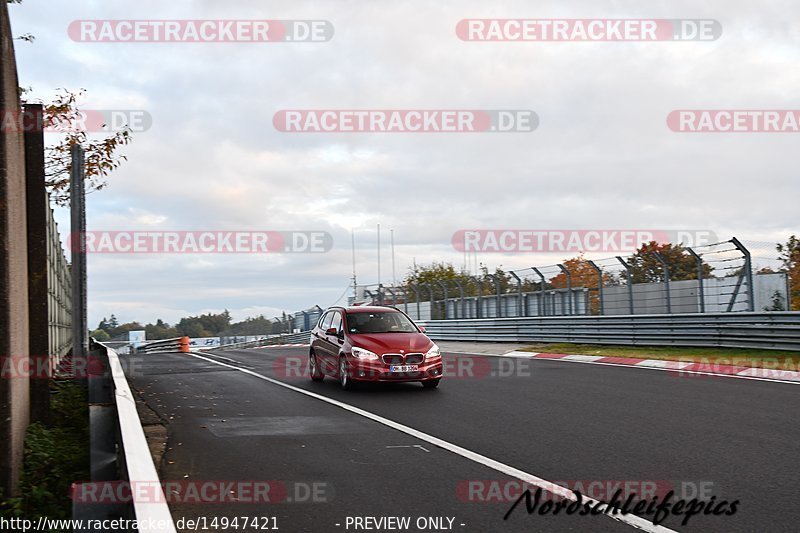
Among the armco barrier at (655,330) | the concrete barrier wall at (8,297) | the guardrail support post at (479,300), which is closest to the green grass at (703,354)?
the armco barrier at (655,330)

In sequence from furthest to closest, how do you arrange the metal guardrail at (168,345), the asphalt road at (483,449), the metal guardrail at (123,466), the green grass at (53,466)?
the metal guardrail at (168,345)
the green grass at (53,466)
the asphalt road at (483,449)
the metal guardrail at (123,466)

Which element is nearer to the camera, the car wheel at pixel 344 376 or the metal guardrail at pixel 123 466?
the metal guardrail at pixel 123 466

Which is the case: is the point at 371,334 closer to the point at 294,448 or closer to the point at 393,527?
the point at 294,448

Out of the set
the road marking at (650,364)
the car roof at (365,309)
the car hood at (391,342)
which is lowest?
the road marking at (650,364)

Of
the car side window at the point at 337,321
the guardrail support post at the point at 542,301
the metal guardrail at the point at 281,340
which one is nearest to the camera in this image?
the car side window at the point at 337,321

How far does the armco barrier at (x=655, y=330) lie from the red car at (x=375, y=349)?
748 cm

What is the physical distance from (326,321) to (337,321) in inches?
37.6

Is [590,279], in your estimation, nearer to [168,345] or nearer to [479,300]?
[479,300]

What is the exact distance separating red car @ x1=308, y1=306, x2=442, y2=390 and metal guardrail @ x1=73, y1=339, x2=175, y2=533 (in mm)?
6867

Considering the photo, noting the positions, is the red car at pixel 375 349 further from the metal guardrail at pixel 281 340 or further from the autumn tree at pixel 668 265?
the metal guardrail at pixel 281 340

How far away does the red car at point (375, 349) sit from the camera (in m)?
13.7

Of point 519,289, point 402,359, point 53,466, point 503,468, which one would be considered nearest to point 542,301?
point 519,289

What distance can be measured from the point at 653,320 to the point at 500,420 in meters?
12.0

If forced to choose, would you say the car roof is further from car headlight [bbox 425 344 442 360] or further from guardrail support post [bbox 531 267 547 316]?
→ guardrail support post [bbox 531 267 547 316]
